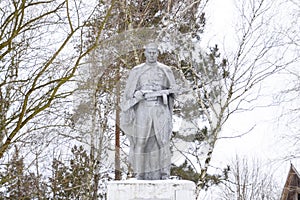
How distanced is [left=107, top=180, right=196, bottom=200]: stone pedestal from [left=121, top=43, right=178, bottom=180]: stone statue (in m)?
0.43

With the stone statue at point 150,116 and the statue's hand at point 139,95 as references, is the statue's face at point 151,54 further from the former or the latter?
the statue's hand at point 139,95

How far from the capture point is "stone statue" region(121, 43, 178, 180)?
23.1 ft

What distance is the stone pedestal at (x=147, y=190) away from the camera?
6586mm

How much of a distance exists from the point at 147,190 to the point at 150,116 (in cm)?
99

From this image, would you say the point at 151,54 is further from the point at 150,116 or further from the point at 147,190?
the point at 147,190

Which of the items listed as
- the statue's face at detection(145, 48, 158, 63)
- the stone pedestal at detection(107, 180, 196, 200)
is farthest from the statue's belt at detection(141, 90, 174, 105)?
the stone pedestal at detection(107, 180, 196, 200)

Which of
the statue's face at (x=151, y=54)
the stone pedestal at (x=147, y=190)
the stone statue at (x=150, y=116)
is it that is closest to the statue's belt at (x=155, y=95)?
the stone statue at (x=150, y=116)

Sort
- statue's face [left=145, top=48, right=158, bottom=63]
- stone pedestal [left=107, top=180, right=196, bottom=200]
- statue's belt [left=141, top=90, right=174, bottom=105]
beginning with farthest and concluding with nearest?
1. statue's face [left=145, top=48, right=158, bottom=63]
2. statue's belt [left=141, top=90, right=174, bottom=105]
3. stone pedestal [left=107, top=180, right=196, bottom=200]

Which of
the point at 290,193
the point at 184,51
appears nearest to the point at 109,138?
the point at 184,51

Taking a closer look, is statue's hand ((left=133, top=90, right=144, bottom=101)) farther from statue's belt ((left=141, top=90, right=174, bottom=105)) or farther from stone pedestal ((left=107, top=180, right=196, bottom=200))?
stone pedestal ((left=107, top=180, right=196, bottom=200))

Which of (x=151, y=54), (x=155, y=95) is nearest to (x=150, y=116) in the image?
(x=155, y=95)

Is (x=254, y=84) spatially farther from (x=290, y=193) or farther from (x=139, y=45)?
(x=290, y=193)

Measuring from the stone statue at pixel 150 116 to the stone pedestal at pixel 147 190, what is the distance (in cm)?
43

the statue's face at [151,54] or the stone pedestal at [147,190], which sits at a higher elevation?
the statue's face at [151,54]
